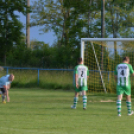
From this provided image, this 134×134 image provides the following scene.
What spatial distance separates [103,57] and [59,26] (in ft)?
55.0

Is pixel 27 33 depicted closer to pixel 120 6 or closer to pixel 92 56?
pixel 120 6

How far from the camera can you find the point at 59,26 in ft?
125

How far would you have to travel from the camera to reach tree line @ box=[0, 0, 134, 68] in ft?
117

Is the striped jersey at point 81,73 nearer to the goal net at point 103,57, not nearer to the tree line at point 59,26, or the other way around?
the goal net at point 103,57

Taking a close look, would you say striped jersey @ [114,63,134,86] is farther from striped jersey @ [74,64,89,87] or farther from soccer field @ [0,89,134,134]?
striped jersey @ [74,64,89,87]

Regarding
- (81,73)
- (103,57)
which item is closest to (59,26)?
(103,57)

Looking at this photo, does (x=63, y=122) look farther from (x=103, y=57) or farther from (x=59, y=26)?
(x=59, y=26)

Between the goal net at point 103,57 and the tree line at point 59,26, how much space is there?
43.0 feet

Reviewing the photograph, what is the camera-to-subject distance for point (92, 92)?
19.5m

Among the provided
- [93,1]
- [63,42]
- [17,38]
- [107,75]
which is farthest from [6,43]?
[107,75]

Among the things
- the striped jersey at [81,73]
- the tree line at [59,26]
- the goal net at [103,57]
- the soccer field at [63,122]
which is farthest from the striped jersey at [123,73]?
the tree line at [59,26]

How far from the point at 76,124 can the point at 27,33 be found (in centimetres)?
2997

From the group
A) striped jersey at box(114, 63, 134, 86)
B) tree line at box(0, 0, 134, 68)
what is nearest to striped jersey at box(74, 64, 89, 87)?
striped jersey at box(114, 63, 134, 86)

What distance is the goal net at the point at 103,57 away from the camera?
63.6ft
